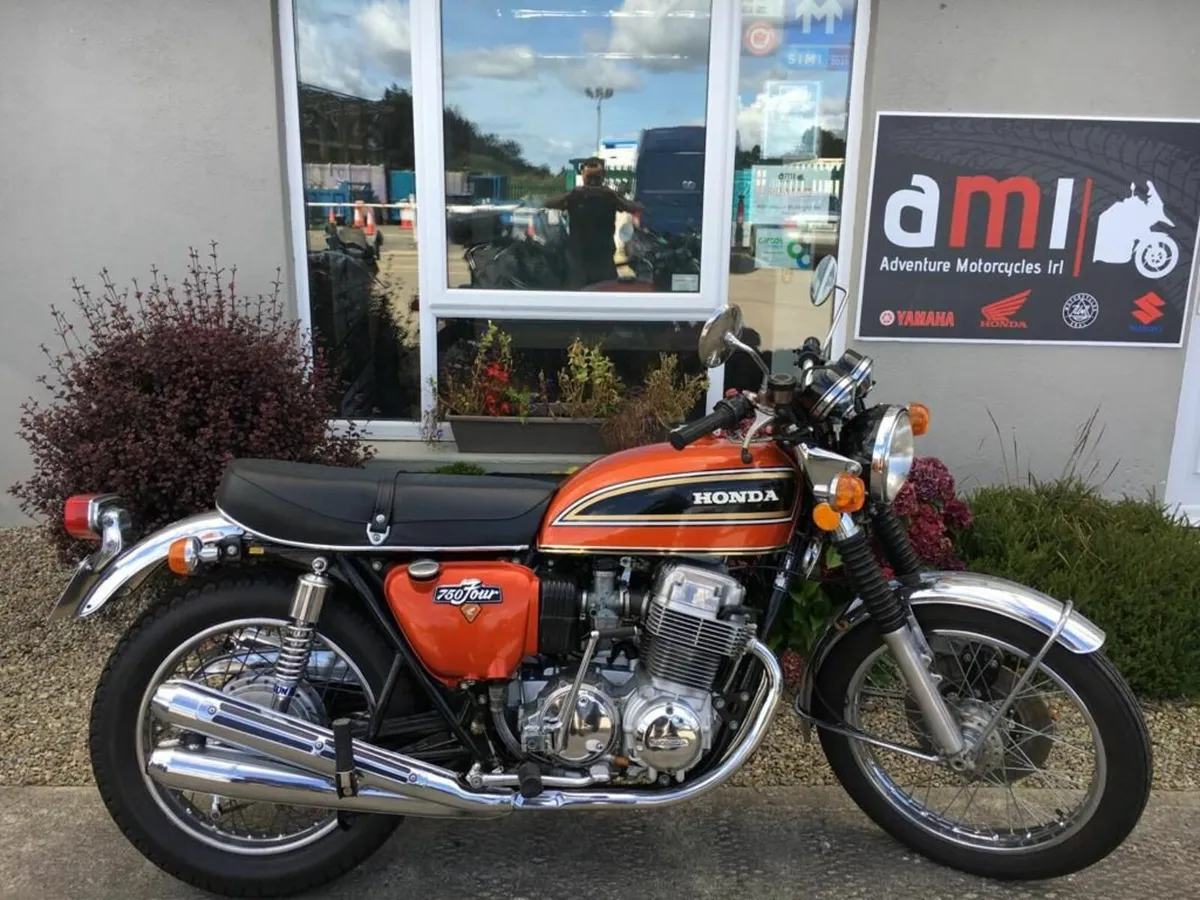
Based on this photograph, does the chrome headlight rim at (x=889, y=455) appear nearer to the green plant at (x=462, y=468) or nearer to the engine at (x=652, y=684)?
the engine at (x=652, y=684)

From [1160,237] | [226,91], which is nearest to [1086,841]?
[1160,237]

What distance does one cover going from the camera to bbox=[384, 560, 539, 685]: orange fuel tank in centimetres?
226

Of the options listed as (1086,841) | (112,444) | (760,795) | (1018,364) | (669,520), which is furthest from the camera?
(1018,364)

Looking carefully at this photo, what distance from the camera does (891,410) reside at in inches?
88.9

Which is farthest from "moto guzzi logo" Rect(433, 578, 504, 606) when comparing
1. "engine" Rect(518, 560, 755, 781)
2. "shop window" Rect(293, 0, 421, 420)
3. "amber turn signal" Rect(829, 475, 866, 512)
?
"shop window" Rect(293, 0, 421, 420)

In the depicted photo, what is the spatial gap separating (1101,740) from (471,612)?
1632mm

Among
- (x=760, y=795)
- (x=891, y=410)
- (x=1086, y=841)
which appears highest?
(x=891, y=410)

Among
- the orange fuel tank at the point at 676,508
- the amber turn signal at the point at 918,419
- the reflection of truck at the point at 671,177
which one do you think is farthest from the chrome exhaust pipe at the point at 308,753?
the reflection of truck at the point at 671,177

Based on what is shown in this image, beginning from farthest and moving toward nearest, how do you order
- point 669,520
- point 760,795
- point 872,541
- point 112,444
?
point 112,444
point 872,541
point 760,795
point 669,520

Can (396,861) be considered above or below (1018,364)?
below

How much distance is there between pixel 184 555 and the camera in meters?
2.30

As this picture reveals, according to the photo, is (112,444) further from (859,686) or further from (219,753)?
(859,686)

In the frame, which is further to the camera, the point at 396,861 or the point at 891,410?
the point at 396,861

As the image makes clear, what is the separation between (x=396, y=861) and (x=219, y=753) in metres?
0.63
